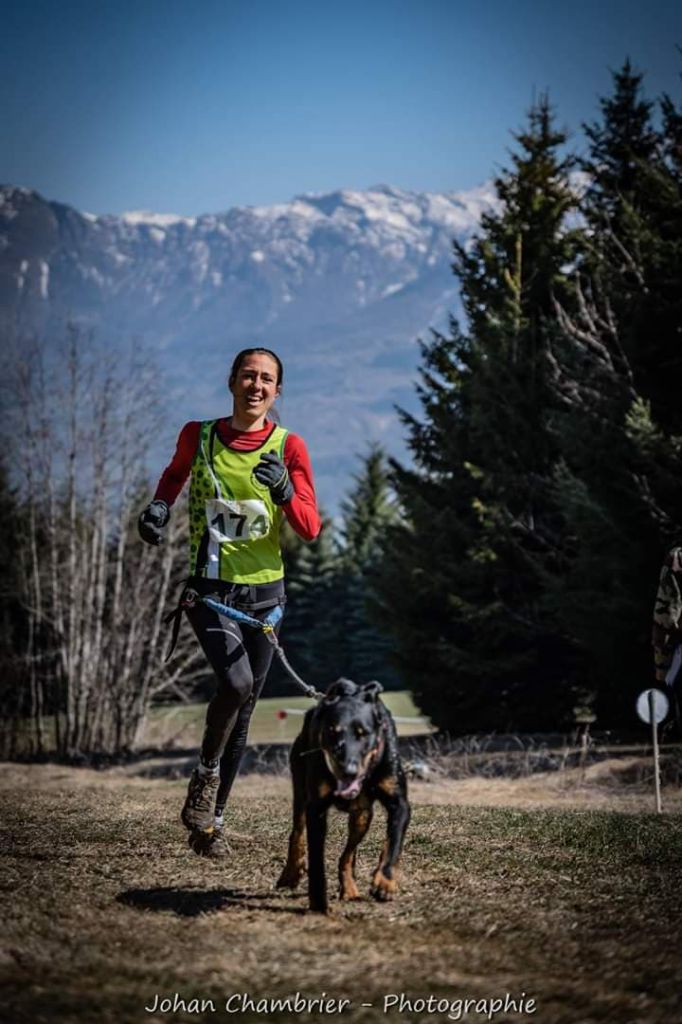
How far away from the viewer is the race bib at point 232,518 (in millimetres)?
5590

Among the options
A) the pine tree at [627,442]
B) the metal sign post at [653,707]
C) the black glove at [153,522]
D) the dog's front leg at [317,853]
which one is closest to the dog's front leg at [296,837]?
the dog's front leg at [317,853]

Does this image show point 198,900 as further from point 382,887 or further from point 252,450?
point 252,450

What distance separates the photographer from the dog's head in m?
4.21

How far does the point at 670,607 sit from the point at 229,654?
11.3ft

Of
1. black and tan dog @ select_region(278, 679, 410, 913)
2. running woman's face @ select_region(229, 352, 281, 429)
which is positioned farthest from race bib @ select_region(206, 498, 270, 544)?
black and tan dog @ select_region(278, 679, 410, 913)

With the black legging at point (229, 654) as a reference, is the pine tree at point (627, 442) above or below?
above

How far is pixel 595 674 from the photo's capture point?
64.4ft

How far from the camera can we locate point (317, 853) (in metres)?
4.38

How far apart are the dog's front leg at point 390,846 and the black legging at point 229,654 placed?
126 cm

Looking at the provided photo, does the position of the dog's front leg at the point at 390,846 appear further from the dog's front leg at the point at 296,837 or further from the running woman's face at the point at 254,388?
the running woman's face at the point at 254,388

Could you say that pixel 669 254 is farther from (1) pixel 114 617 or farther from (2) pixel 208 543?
(2) pixel 208 543

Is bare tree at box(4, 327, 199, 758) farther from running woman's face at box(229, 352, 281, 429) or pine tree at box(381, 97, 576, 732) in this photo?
running woman's face at box(229, 352, 281, 429)

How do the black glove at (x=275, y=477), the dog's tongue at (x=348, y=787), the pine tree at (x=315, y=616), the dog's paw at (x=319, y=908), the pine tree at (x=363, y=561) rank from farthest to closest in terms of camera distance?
the pine tree at (x=315, y=616) → the pine tree at (x=363, y=561) → the black glove at (x=275, y=477) → the dog's paw at (x=319, y=908) → the dog's tongue at (x=348, y=787)

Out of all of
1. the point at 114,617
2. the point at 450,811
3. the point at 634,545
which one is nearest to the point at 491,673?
the point at 634,545
